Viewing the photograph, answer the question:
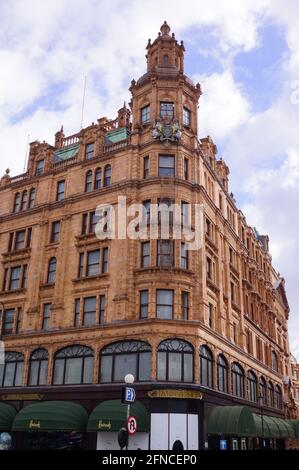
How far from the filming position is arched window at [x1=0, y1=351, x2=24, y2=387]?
3949 centimetres

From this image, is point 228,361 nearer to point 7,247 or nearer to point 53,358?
point 53,358

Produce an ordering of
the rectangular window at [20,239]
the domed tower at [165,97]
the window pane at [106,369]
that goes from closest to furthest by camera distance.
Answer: the window pane at [106,369] → the domed tower at [165,97] → the rectangular window at [20,239]

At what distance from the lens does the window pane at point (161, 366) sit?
32.6 metres

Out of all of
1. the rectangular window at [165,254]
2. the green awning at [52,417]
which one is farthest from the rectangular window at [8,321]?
the rectangular window at [165,254]

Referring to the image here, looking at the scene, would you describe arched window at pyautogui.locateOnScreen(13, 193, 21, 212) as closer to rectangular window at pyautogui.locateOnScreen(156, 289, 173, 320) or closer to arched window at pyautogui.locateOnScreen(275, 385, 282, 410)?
rectangular window at pyautogui.locateOnScreen(156, 289, 173, 320)

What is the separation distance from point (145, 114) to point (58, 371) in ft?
76.1

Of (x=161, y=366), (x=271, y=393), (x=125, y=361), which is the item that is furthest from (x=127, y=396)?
(x=271, y=393)

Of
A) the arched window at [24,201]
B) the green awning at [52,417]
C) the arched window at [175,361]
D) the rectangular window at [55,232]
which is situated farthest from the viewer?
the arched window at [24,201]

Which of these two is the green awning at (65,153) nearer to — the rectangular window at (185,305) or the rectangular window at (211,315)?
the rectangular window at (185,305)

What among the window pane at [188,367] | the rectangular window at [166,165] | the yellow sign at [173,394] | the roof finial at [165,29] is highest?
the roof finial at [165,29]

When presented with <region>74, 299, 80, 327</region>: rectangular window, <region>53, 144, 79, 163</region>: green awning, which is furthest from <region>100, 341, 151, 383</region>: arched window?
<region>53, 144, 79, 163</region>: green awning

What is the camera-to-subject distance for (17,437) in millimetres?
36688

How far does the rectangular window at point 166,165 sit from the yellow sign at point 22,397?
20.0 meters
